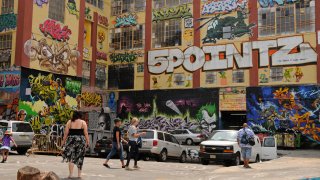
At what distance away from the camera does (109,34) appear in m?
39.7

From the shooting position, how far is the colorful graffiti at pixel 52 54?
97.9 feet

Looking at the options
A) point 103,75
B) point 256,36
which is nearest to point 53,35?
point 103,75

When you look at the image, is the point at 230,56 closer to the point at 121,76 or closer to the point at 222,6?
the point at 222,6

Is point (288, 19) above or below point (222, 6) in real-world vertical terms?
below

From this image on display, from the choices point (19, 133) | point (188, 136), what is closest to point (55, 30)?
point (19, 133)

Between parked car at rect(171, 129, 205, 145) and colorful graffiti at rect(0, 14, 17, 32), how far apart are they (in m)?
14.8

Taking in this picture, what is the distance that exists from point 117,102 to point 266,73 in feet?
46.1

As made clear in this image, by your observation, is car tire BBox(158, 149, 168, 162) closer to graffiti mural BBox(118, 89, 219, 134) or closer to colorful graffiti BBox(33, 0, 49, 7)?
graffiti mural BBox(118, 89, 219, 134)

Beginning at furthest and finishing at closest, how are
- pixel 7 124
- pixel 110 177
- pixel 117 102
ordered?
pixel 117 102, pixel 7 124, pixel 110 177

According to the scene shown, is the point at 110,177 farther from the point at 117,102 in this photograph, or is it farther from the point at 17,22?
the point at 117,102

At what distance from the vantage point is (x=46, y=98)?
102 ft

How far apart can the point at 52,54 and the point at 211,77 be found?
1285cm

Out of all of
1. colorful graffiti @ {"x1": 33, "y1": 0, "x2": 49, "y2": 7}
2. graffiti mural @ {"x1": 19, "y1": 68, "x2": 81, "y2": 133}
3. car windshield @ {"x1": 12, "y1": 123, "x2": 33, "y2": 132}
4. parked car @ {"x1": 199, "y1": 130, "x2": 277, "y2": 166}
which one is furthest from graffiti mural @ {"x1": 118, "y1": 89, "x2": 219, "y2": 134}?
car windshield @ {"x1": 12, "y1": 123, "x2": 33, "y2": 132}

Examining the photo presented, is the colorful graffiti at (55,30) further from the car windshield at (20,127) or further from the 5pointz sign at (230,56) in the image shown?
the car windshield at (20,127)
